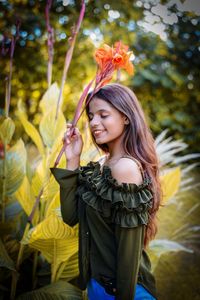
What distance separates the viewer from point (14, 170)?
1.61 meters

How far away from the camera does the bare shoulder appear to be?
1.04m

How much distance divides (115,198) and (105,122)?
0.80 feet

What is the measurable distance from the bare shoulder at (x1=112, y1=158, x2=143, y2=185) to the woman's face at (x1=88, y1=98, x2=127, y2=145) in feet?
0.36

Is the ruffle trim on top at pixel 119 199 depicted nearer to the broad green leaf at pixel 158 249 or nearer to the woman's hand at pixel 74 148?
the woman's hand at pixel 74 148

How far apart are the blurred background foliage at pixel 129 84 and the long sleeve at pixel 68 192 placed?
0.05 m

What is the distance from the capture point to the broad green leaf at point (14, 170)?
1.59m

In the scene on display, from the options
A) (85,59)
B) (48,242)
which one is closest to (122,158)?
(48,242)

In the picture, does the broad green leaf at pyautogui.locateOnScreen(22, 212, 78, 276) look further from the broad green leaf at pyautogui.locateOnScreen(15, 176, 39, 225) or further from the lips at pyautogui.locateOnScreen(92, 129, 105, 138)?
the lips at pyautogui.locateOnScreen(92, 129, 105, 138)

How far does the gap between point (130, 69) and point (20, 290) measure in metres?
1.08

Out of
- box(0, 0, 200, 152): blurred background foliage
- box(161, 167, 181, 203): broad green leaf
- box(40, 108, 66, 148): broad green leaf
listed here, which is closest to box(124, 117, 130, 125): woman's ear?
box(40, 108, 66, 148): broad green leaf

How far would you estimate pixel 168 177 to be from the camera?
5.58 feet

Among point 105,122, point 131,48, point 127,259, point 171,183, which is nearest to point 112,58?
point 105,122

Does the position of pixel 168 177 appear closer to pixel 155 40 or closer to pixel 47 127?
pixel 47 127

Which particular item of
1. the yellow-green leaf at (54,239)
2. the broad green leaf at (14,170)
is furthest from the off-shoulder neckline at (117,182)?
the broad green leaf at (14,170)
